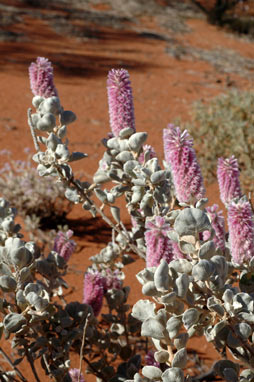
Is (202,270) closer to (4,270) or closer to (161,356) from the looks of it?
(161,356)

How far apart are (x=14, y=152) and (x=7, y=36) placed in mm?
5337

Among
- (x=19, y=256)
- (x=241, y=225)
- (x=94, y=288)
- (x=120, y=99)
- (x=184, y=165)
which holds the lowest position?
(x=94, y=288)

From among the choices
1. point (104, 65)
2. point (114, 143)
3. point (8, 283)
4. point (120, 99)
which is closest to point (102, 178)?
point (114, 143)

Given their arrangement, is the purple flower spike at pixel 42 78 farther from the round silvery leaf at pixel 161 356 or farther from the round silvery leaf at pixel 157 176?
the round silvery leaf at pixel 161 356

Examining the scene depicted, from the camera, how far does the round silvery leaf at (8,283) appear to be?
4.59ft

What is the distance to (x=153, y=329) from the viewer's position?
1152 mm

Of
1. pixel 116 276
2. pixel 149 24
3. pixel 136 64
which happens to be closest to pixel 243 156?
pixel 116 276

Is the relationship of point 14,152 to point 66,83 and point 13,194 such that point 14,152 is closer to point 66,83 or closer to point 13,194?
point 13,194

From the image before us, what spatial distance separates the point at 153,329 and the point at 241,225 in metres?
0.35

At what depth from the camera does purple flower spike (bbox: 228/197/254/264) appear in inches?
48.8

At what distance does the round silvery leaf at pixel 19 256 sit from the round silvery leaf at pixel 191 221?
519 millimetres

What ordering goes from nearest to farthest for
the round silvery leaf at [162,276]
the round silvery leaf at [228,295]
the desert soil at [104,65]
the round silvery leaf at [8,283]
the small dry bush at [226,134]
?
the round silvery leaf at [162,276] → the round silvery leaf at [228,295] → the round silvery leaf at [8,283] → the small dry bush at [226,134] → the desert soil at [104,65]

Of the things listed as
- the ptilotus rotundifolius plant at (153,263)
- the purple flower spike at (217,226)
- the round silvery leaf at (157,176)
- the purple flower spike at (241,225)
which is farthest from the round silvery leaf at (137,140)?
the purple flower spike at (241,225)

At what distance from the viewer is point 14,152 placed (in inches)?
214
